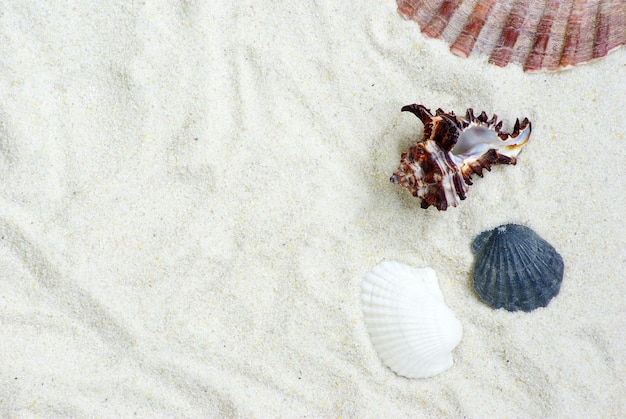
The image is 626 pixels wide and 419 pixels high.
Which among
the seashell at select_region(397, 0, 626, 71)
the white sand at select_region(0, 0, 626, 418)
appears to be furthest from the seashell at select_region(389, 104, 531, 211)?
the seashell at select_region(397, 0, 626, 71)

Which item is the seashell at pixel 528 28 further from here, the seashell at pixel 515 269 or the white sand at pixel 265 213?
the seashell at pixel 515 269

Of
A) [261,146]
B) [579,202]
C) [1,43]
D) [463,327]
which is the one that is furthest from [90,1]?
[579,202]

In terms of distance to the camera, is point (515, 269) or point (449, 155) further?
point (515, 269)

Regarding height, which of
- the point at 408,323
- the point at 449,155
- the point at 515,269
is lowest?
the point at 408,323

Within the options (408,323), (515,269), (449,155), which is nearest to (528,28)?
(449,155)

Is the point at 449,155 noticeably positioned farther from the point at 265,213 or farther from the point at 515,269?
the point at 265,213

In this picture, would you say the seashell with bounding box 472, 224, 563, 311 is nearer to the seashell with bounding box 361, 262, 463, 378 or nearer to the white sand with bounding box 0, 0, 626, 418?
the white sand with bounding box 0, 0, 626, 418

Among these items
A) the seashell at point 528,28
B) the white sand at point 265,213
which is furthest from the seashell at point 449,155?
the seashell at point 528,28
